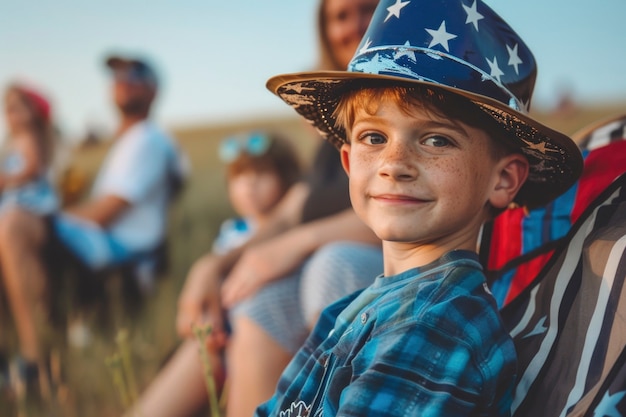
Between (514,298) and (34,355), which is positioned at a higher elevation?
(514,298)

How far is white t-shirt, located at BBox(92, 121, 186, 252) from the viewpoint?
15.0 ft

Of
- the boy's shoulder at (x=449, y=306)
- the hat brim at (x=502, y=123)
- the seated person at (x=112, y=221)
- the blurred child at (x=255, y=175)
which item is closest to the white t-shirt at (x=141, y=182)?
the seated person at (x=112, y=221)

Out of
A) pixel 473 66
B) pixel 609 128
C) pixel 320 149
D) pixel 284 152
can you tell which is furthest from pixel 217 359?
pixel 473 66

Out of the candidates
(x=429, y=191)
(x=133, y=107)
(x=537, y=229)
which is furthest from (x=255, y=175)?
(x=429, y=191)

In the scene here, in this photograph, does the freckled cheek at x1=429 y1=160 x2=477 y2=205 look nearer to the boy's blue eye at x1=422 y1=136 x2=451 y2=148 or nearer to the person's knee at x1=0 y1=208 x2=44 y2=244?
the boy's blue eye at x1=422 y1=136 x2=451 y2=148

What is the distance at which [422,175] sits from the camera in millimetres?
1372

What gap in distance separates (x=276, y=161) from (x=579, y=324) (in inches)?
102

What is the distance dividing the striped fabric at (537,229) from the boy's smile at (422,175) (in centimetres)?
33

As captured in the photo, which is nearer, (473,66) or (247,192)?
(473,66)

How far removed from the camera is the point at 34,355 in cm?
410

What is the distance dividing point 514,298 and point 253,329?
110cm

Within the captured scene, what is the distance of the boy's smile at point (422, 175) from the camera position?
1373 mm

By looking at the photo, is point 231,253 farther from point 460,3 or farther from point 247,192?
point 460,3

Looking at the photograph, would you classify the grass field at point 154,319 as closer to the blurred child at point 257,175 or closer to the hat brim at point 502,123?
the blurred child at point 257,175
